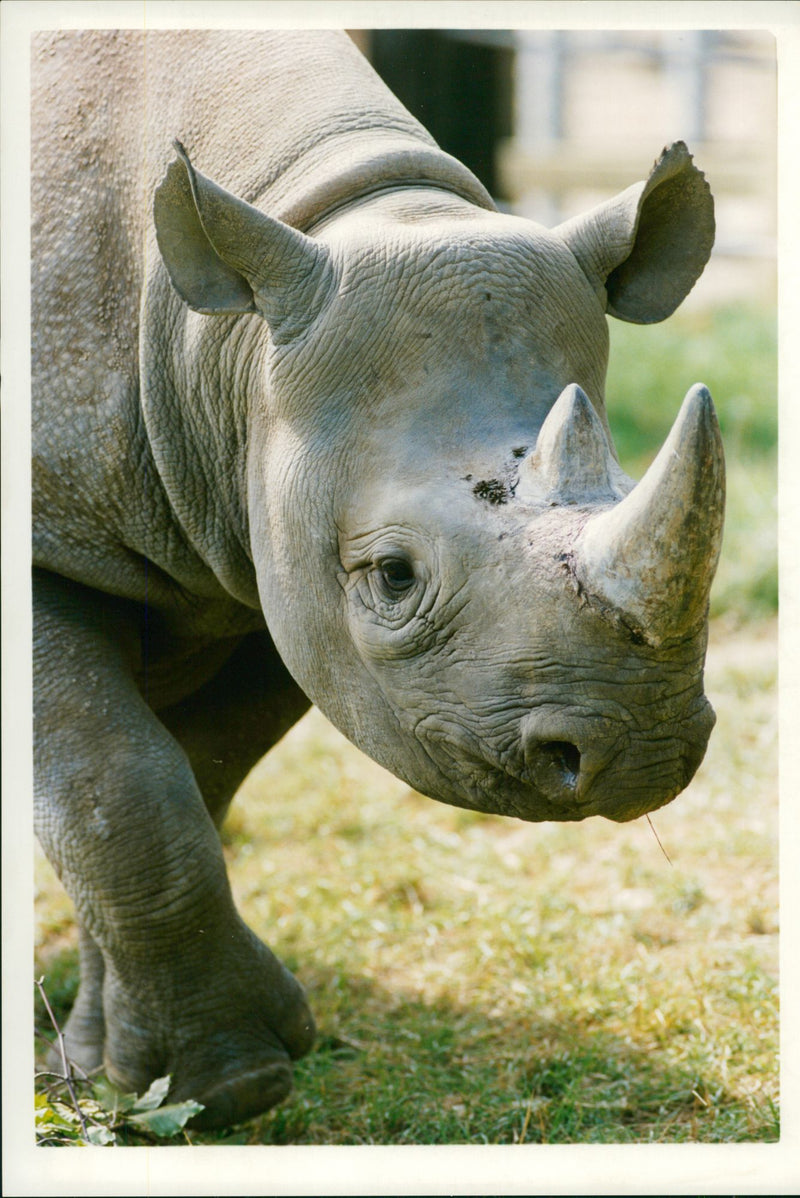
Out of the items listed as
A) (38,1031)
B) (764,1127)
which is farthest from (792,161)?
(38,1031)

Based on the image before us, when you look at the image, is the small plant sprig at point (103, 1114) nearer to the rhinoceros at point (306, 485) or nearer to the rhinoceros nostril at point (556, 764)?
the rhinoceros at point (306, 485)

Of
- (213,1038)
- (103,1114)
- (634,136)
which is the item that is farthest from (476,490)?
(634,136)

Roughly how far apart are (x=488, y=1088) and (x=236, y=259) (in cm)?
228

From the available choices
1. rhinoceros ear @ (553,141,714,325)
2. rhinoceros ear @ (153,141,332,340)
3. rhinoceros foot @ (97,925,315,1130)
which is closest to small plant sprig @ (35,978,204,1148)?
rhinoceros foot @ (97,925,315,1130)

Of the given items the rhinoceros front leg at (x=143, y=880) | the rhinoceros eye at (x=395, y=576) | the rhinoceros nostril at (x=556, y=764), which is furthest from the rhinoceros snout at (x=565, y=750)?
the rhinoceros front leg at (x=143, y=880)

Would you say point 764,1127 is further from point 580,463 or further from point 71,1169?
point 580,463

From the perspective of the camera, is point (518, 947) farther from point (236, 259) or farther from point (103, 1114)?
point (236, 259)

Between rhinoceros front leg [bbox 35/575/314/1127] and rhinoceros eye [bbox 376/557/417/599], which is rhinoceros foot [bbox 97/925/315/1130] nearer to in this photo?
rhinoceros front leg [bbox 35/575/314/1127]

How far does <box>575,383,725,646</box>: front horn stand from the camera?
286 centimetres

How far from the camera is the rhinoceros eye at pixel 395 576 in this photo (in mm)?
3354

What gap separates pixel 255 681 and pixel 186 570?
732mm

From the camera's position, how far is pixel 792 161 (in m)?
4.12

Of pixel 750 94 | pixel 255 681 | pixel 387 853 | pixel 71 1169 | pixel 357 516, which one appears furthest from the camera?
pixel 750 94

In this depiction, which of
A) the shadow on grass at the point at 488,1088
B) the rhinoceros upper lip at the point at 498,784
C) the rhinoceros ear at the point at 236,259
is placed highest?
the rhinoceros ear at the point at 236,259
